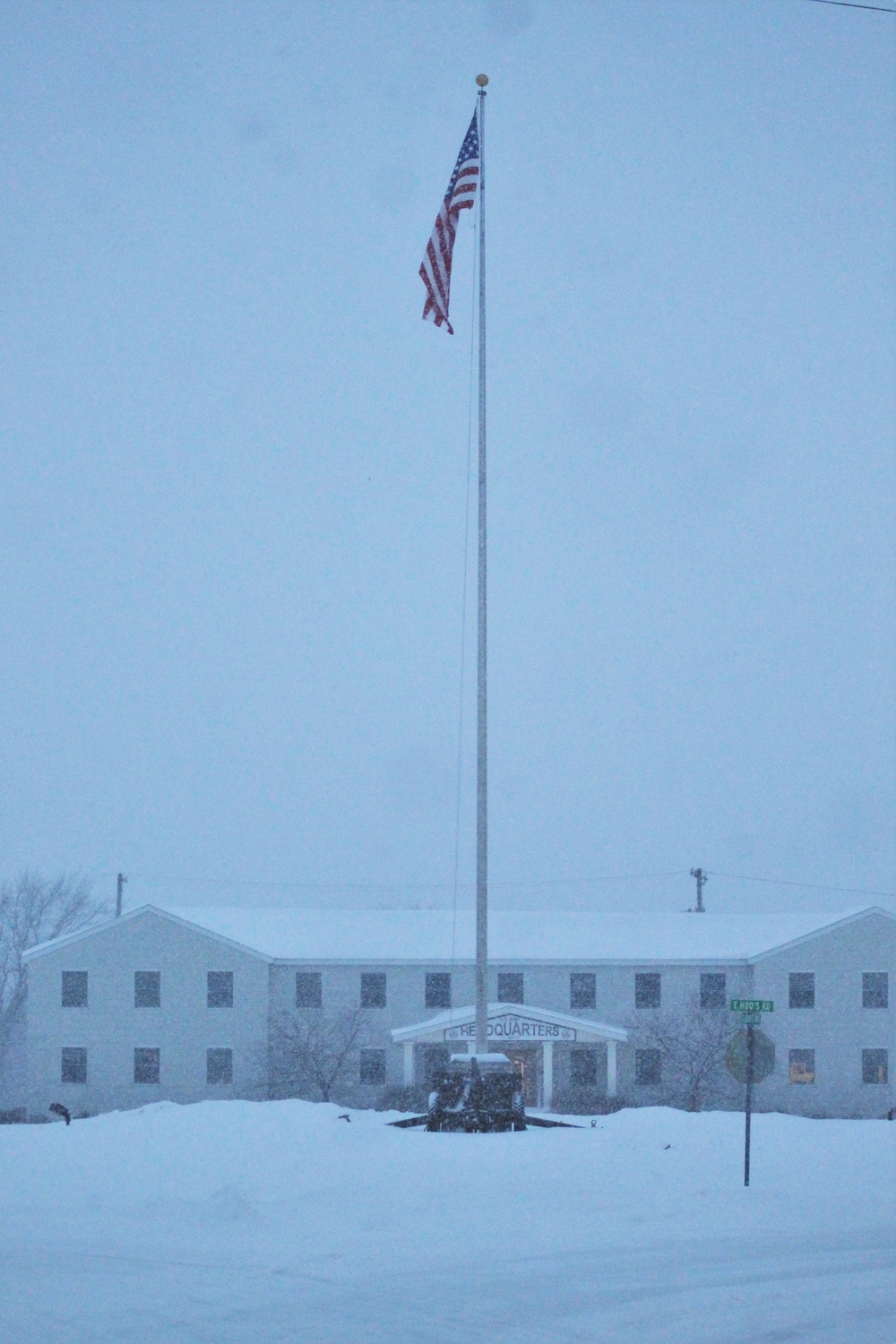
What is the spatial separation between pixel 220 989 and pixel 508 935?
10.5m

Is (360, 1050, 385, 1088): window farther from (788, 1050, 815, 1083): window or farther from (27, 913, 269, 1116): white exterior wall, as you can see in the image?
(788, 1050, 815, 1083): window

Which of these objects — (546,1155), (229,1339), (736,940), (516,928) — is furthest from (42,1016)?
(229,1339)

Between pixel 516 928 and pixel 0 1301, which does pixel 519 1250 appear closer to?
pixel 0 1301

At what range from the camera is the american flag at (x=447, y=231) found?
69.8ft

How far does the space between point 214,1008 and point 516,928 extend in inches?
450

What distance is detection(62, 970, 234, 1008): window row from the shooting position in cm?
4450

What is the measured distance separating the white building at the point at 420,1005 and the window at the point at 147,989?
0.14 feet

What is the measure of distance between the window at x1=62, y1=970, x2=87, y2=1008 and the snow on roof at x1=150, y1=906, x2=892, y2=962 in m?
3.66

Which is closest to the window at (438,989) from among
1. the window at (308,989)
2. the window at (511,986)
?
the window at (511,986)

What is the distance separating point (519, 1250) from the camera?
10.9 meters

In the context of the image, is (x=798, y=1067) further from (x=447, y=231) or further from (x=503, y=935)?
(x=447, y=231)

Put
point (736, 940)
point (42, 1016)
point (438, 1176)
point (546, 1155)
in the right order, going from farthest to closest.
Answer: point (736, 940) < point (42, 1016) < point (546, 1155) < point (438, 1176)

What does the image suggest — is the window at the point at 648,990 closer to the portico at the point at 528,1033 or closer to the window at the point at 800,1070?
the portico at the point at 528,1033

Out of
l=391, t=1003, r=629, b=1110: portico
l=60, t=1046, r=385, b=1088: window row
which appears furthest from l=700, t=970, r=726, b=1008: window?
l=60, t=1046, r=385, b=1088: window row
